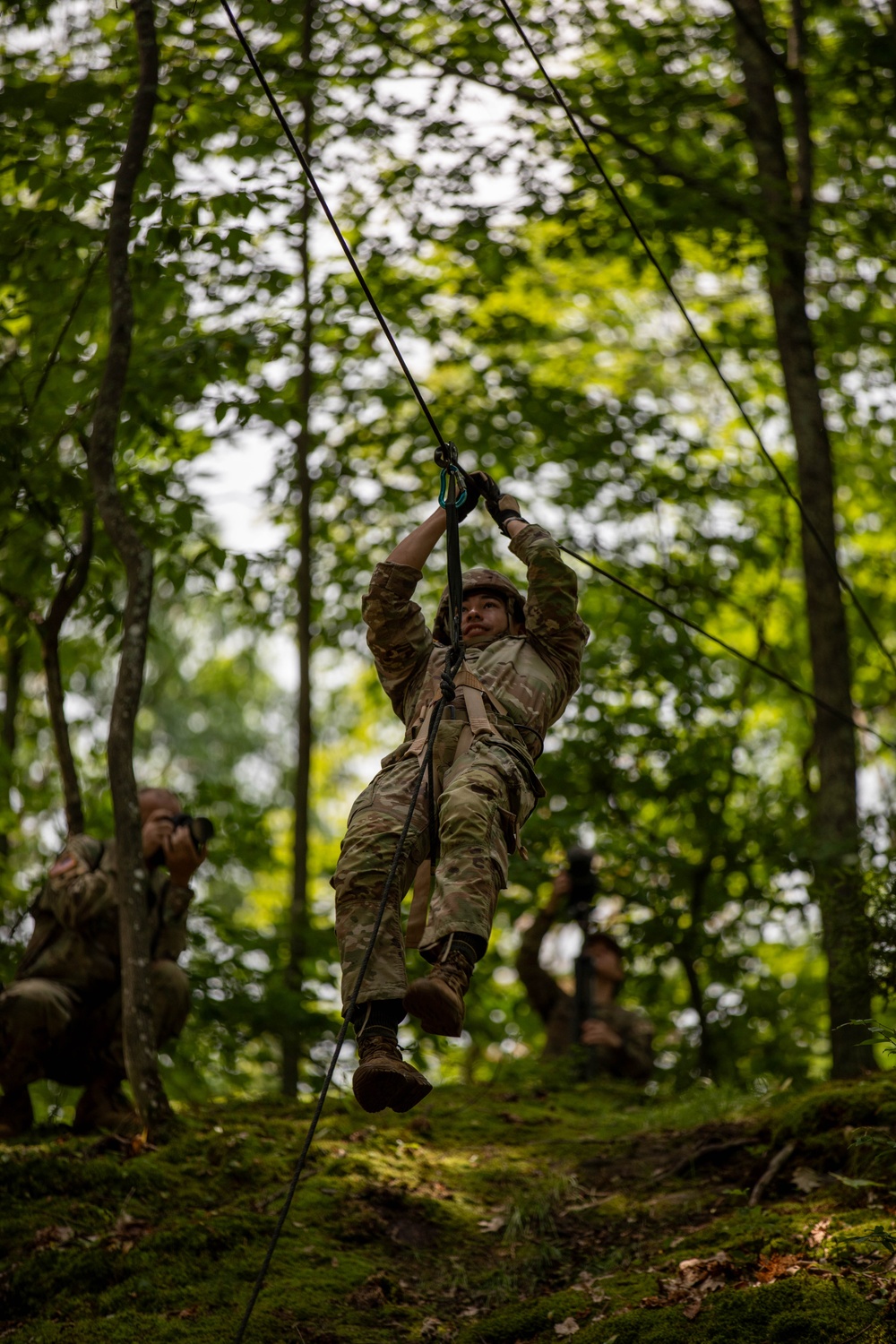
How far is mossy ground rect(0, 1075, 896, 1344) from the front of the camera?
4.57m

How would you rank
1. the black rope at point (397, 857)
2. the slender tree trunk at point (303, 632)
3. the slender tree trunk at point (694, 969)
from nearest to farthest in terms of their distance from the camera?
the black rope at point (397, 857) < the slender tree trunk at point (303, 632) < the slender tree trunk at point (694, 969)

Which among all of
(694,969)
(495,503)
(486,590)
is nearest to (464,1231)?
(486,590)

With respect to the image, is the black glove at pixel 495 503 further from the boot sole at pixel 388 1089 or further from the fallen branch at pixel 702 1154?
the fallen branch at pixel 702 1154

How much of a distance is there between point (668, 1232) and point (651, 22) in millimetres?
8520

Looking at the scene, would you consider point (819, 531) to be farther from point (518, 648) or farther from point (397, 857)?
Result: point (397, 857)

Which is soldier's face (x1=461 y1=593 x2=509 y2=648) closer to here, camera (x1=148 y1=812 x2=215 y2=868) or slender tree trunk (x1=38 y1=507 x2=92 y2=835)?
camera (x1=148 y1=812 x2=215 y2=868)

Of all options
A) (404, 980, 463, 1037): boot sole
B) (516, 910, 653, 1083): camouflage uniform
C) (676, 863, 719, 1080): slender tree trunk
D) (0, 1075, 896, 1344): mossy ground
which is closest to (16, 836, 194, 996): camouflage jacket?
(0, 1075, 896, 1344): mossy ground

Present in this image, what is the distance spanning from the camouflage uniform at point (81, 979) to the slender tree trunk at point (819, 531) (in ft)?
10.8

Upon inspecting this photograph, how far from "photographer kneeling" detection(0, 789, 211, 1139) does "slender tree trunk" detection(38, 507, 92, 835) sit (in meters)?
0.48

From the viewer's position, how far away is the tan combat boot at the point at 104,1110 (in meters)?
6.50

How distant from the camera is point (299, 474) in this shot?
35.1 ft

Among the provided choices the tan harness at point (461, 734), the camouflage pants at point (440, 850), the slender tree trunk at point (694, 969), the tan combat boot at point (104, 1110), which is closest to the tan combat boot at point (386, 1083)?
the camouflage pants at point (440, 850)

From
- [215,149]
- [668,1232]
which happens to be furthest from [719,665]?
[668,1232]

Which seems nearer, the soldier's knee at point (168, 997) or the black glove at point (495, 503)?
the black glove at point (495, 503)
